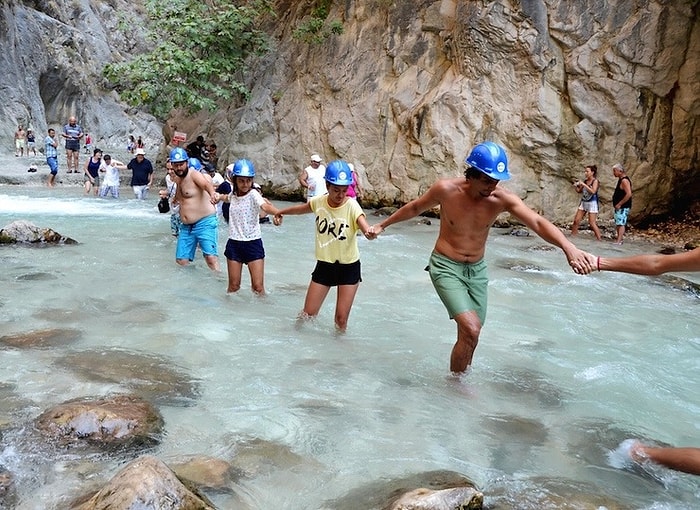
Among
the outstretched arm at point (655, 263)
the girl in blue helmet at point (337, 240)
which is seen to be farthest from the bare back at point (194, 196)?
the outstretched arm at point (655, 263)

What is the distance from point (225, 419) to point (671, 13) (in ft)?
46.6

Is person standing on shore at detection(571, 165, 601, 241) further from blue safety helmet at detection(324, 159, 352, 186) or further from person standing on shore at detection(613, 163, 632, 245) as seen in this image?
blue safety helmet at detection(324, 159, 352, 186)

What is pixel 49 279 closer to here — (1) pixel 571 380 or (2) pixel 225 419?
(2) pixel 225 419

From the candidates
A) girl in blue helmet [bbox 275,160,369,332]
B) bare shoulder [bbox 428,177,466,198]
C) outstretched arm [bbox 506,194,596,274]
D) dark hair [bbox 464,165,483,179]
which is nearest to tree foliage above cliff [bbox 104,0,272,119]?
girl in blue helmet [bbox 275,160,369,332]

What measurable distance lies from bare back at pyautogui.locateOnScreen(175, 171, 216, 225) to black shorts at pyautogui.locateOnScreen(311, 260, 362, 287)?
2.50 metres

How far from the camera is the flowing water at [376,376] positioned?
3568mm

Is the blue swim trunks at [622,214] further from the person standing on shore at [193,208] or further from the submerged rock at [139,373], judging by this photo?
the submerged rock at [139,373]

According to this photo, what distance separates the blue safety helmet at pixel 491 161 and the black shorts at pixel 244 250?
10.5 feet

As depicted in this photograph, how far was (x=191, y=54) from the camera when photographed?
18375mm

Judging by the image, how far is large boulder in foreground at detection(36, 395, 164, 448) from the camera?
3625 mm

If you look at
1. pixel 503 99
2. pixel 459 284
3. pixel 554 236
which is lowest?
pixel 459 284

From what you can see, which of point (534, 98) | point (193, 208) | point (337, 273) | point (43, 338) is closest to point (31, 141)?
point (534, 98)

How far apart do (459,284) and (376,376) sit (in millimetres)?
1027

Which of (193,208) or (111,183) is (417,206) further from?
(111,183)
